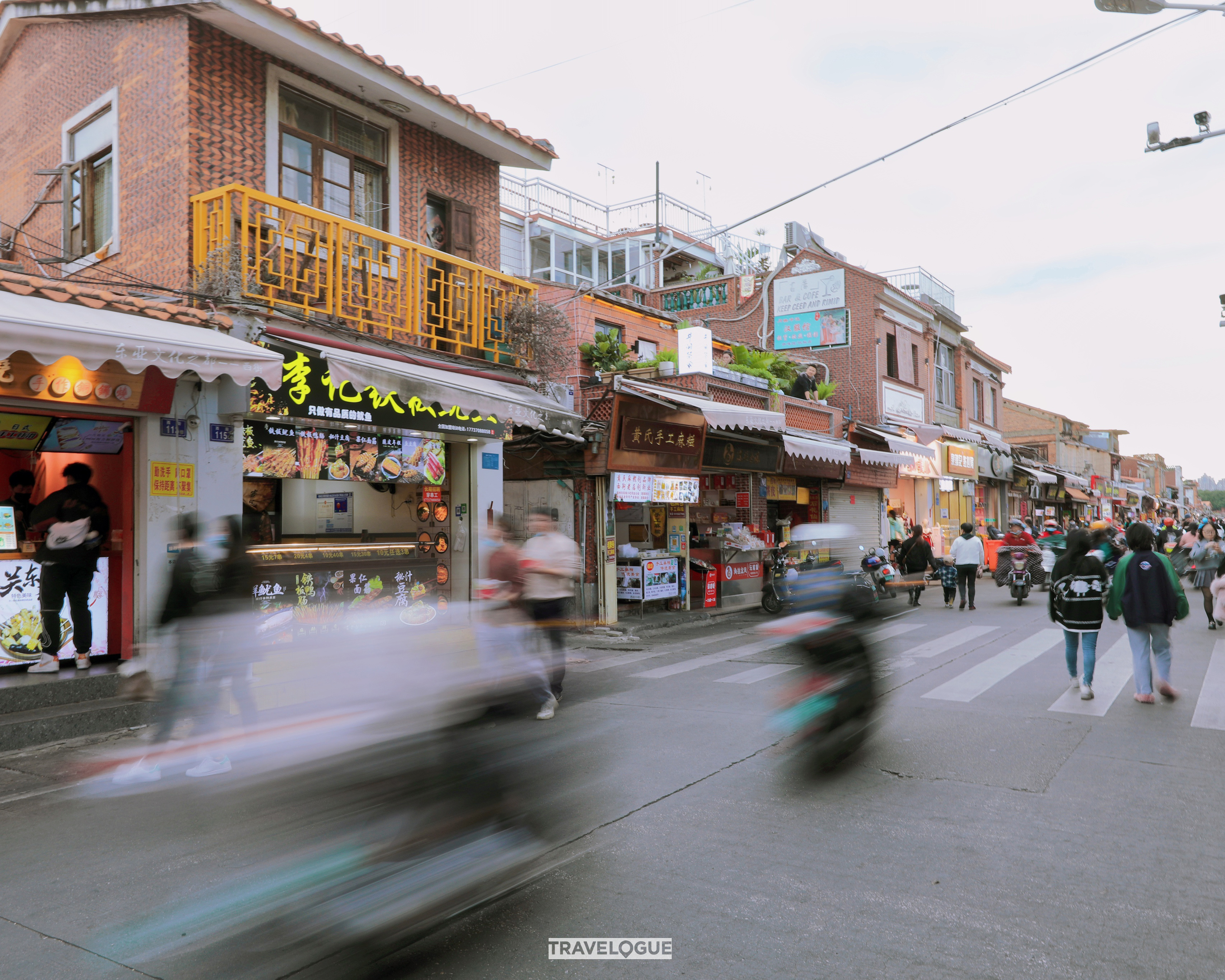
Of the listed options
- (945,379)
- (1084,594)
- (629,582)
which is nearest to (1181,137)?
(1084,594)

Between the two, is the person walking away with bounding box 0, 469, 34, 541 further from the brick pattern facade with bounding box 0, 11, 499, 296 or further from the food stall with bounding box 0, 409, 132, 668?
the brick pattern facade with bounding box 0, 11, 499, 296

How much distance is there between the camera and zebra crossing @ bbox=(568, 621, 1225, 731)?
8.06 meters

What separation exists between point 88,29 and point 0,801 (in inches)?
409

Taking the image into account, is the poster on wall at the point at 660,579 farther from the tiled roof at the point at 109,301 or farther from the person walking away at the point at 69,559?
the person walking away at the point at 69,559

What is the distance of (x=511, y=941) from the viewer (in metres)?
3.50

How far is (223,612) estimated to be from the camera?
569cm

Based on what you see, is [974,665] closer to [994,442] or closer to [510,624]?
[510,624]

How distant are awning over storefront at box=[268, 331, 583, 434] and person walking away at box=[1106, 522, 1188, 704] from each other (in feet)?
22.2

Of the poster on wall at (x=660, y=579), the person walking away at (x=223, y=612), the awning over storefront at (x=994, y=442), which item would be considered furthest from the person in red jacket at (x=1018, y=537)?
the person walking away at (x=223, y=612)

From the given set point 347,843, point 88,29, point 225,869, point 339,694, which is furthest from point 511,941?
point 88,29

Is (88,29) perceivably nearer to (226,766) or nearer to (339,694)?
(226,766)

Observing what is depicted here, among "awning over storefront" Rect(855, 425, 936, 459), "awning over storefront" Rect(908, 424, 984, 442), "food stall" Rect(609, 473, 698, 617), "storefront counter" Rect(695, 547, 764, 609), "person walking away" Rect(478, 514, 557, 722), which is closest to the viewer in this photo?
"person walking away" Rect(478, 514, 557, 722)

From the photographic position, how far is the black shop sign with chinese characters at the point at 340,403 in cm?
906

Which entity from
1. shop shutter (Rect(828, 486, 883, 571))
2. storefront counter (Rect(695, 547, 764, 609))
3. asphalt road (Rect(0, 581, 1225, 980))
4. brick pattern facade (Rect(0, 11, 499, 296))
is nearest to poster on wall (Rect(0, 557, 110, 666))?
asphalt road (Rect(0, 581, 1225, 980))
